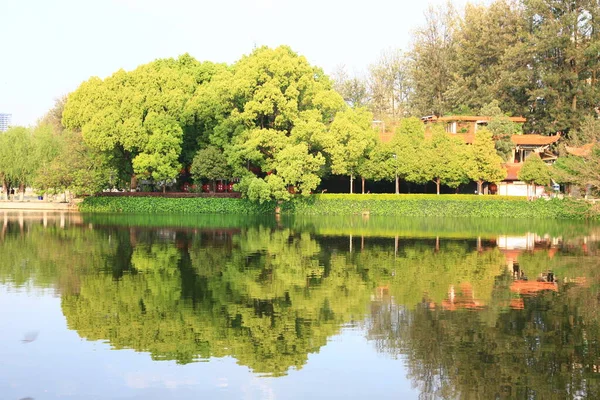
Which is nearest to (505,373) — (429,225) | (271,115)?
(429,225)

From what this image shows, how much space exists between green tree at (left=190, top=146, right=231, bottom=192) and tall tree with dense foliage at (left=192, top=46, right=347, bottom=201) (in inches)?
30.4

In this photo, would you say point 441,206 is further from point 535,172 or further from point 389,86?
point 389,86

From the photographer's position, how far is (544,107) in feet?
234

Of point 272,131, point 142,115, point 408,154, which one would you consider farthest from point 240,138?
point 408,154

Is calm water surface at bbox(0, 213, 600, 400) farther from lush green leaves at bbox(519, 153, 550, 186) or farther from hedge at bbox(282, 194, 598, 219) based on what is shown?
lush green leaves at bbox(519, 153, 550, 186)

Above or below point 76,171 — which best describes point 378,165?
above

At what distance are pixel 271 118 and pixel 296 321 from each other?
134ft

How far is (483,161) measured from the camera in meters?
57.9

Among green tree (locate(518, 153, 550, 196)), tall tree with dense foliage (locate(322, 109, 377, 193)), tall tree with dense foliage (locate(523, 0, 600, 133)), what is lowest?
green tree (locate(518, 153, 550, 196))

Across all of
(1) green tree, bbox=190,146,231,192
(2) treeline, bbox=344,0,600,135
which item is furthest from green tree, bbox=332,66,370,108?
(1) green tree, bbox=190,146,231,192

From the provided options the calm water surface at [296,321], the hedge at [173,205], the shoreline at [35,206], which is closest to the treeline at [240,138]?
the hedge at [173,205]

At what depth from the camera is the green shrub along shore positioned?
54.0m

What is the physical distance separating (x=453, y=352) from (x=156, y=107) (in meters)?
46.5

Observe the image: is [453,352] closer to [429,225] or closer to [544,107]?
[429,225]
